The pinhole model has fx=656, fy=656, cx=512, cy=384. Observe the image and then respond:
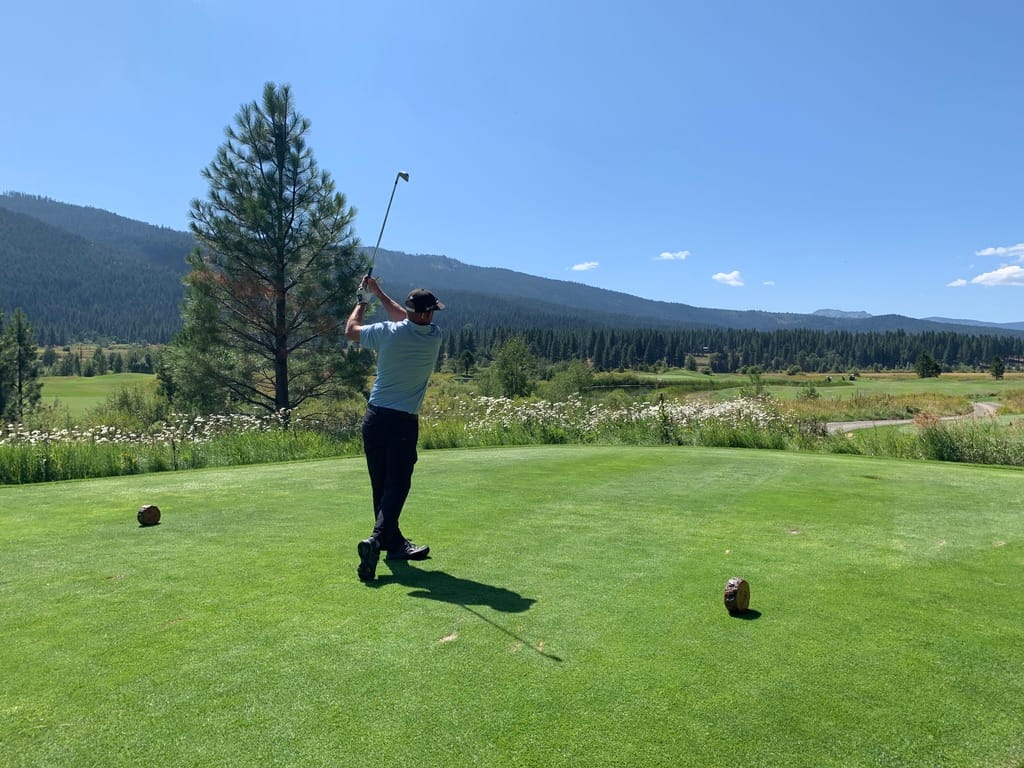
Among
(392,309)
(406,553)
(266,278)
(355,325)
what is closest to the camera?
(406,553)

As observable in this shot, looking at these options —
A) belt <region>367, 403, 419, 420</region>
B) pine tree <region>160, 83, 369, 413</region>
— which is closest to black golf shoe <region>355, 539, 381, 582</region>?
belt <region>367, 403, 419, 420</region>

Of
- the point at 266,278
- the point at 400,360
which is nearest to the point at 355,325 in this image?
the point at 400,360

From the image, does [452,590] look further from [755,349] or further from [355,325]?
[755,349]

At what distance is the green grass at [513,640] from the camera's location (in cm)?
274

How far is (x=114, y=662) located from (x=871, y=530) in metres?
6.40

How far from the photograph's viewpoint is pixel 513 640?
12.1ft

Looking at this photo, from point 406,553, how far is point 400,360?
1610 mm

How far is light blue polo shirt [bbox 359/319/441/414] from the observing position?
18.1ft

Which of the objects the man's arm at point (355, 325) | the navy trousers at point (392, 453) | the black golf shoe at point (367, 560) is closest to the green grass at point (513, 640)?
the black golf shoe at point (367, 560)

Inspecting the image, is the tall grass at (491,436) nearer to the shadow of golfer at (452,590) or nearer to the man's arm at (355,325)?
the man's arm at (355,325)

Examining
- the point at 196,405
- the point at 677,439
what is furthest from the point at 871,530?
the point at 196,405

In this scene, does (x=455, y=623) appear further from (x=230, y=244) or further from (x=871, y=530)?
(x=230, y=244)

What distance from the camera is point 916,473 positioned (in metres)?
10.9

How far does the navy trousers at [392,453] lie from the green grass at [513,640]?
1.46 feet
